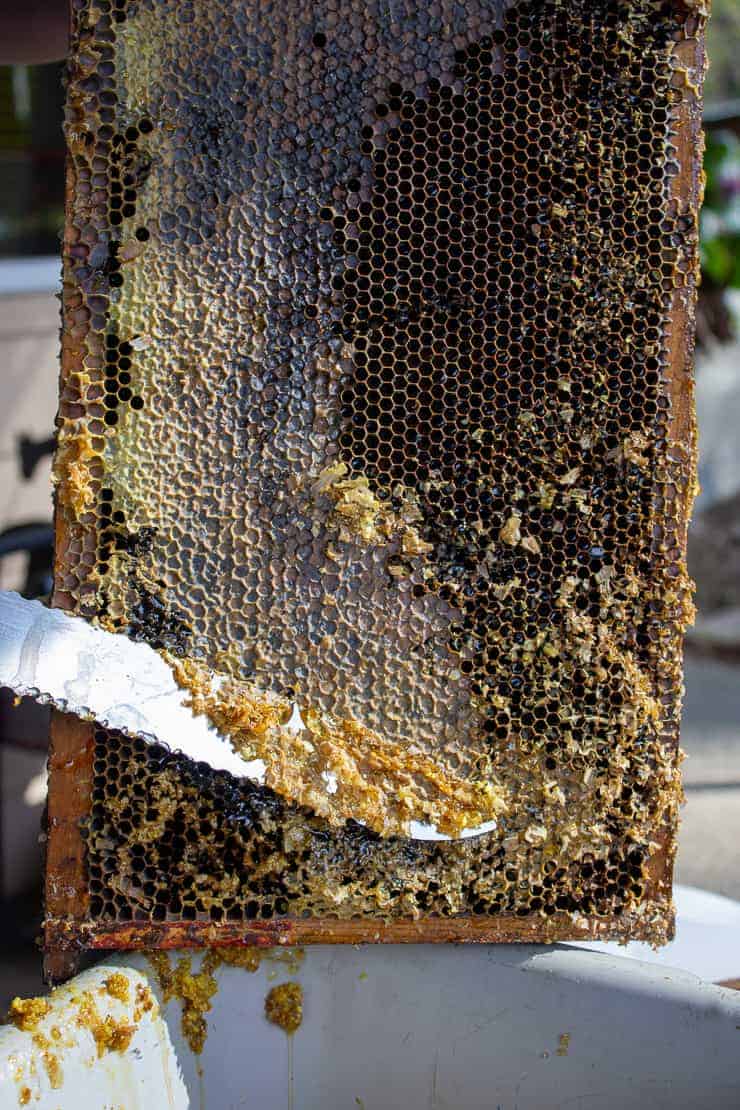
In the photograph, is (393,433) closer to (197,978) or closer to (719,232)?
(197,978)

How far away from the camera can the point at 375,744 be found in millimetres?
1554

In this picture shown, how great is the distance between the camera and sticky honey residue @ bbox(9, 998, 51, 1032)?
4.22ft

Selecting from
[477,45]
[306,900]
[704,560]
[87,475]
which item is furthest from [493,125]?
[704,560]

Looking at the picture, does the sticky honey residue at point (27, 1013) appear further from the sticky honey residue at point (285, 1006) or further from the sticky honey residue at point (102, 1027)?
the sticky honey residue at point (285, 1006)

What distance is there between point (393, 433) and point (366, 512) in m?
0.13

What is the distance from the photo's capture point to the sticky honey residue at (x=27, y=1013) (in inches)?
50.6

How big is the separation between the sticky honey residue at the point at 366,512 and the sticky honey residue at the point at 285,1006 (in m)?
0.71

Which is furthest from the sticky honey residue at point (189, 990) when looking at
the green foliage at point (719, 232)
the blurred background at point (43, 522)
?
the green foliage at point (719, 232)

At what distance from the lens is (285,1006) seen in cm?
152

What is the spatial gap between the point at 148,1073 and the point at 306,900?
12.9 inches

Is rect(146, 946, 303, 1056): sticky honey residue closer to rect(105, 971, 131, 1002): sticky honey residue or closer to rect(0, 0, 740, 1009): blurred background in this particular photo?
rect(105, 971, 131, 1002): sticky honey residue

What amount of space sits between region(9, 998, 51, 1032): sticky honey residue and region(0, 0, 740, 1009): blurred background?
67.1 inches

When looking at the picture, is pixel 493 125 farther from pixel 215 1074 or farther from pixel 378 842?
pixel 215 1074

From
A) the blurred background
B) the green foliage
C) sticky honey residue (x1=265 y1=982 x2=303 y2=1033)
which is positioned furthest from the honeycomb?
the green foliage
